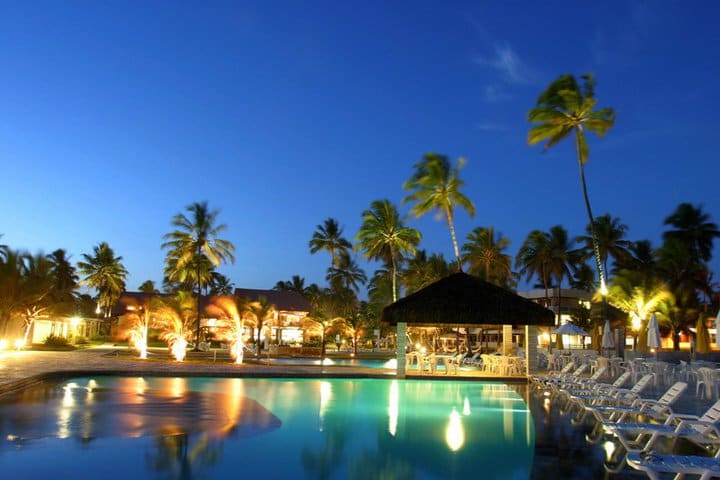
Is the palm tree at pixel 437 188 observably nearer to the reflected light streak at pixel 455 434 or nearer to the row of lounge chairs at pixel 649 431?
the row of lounge chairs at pixel 649 431

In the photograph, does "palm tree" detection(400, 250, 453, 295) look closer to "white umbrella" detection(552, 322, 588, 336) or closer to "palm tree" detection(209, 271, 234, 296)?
"white umbrella" detection(552, 322, 588, 336)

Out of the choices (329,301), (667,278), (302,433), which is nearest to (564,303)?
(667,278)

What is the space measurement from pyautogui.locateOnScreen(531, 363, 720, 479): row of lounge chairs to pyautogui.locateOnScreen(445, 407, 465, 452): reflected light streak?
1813 millimetres

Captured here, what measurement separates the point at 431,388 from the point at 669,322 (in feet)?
67.9

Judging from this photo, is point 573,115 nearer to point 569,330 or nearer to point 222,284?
point 569,330

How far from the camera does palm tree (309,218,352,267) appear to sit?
5319 cm

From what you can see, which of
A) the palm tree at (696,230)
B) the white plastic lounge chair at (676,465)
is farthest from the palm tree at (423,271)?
the white plastic lounge chair at (676,465)

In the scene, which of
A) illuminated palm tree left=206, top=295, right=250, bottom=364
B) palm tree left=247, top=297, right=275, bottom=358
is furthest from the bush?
palm tree left=247, top=297, right=275, bottom=358

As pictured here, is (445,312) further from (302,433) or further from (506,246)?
(506,246)

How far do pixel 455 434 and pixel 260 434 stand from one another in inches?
116

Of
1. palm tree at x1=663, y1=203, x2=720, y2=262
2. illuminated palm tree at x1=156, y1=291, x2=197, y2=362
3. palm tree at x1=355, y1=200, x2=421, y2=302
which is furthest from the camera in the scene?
palm tree at x1=663, y1=203, x2=720, y2=262

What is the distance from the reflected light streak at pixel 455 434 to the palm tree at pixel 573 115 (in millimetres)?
16439

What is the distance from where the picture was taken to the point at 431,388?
15891 mm

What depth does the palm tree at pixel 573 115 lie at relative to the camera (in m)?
24.6
